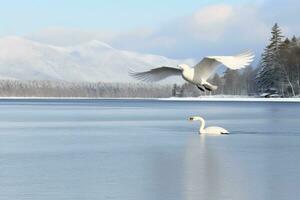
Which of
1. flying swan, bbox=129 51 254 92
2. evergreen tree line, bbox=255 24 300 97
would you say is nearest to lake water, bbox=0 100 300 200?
flying swan, bbox=129 51 254 92

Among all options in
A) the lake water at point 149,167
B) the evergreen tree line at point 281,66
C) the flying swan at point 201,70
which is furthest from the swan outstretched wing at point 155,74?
the evergreen tree line at point 281,66

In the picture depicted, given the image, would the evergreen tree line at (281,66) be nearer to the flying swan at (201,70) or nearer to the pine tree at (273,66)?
the pine tree at (273,66)

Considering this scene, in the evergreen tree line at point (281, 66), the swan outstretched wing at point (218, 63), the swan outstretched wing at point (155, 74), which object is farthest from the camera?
the evergreen tree line at point (281, 66)

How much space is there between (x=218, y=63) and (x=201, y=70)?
21.4 inches

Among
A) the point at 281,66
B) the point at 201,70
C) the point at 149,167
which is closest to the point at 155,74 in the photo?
the point at 201,70

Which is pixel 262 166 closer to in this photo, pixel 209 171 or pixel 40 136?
pixel 209 171

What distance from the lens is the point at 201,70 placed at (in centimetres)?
2339

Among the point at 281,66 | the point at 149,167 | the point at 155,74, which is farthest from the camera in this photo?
the point at 281,66

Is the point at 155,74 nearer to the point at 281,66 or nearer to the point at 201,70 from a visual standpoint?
the point at 201,70

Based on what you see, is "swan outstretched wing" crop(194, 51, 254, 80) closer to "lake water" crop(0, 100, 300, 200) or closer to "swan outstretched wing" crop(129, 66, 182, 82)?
"swan outstretched wing" crop(129, 66, 182, 82)

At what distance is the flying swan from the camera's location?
73.6 ft

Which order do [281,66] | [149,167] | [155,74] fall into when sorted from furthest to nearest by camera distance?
[281,66] → [155,74] → [149,167]

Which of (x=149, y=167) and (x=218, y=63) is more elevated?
(x=218, y=63)

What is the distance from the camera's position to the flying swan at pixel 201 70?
2242cm
